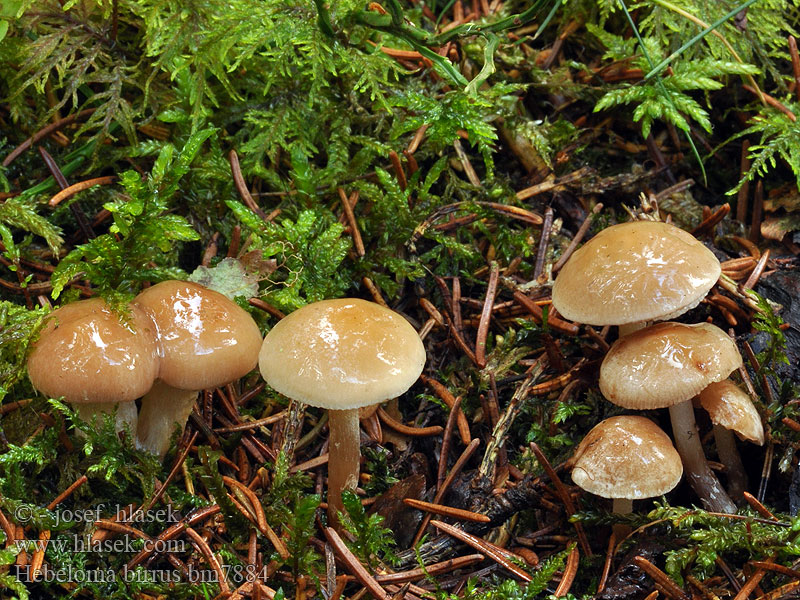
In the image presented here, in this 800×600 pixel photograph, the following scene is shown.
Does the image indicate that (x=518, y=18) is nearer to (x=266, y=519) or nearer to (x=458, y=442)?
(x=458, y=442)

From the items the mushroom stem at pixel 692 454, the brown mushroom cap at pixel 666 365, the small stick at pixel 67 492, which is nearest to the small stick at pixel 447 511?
the brown mushroom cap at pixel 666 365

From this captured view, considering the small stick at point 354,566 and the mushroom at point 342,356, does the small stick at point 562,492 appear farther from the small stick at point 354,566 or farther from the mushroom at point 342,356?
the small stick at point 354,566

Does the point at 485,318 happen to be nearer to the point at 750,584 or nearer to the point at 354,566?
the point at 354,566

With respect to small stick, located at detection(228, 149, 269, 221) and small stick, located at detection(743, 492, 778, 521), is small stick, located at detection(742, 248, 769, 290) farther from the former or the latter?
small stick, located at detection(228, 149, 269, 221)

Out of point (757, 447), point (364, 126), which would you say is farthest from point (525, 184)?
point (757, 447)

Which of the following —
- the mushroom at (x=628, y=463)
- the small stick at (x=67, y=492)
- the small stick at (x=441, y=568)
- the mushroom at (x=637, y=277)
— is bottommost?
the small stick at (x=441, y=568)

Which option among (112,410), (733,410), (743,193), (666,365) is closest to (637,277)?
(666,365)

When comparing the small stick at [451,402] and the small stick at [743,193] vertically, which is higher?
the small stick at [743,193]
